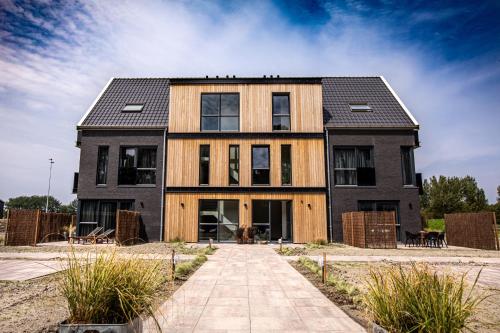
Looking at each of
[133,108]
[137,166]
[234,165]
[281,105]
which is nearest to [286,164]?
[234,165]

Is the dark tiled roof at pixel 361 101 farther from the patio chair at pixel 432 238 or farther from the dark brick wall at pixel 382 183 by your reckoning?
the patio chair at pixel 432 238

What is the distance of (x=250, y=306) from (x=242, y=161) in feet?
41.5

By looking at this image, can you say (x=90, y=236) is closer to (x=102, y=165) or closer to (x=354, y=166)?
(x=102, y=165)

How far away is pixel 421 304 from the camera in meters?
3.01

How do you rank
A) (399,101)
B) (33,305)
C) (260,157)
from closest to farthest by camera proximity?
(33,305)
(260,157)
(399,101)

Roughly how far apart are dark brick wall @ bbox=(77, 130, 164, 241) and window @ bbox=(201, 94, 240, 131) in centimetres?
264

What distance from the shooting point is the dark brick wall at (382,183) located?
17.2m

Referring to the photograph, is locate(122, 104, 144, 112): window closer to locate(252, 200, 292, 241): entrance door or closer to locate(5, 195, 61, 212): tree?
locate(252, 200, 292, 241): entrance door

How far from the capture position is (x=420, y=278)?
323 cm

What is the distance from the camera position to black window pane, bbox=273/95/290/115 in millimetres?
18219

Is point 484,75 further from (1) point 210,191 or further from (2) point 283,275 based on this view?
(1) point 210,191

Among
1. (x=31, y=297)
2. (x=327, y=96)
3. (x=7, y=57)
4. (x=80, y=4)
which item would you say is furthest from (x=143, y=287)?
(x=327, y=96)

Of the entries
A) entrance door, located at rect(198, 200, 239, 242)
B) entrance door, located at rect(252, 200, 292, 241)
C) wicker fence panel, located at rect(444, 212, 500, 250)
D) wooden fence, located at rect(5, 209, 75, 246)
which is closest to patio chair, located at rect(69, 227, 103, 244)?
wooden fence, located at rect(5, 209, 75, 246)

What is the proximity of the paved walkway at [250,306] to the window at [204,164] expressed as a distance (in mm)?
9696
